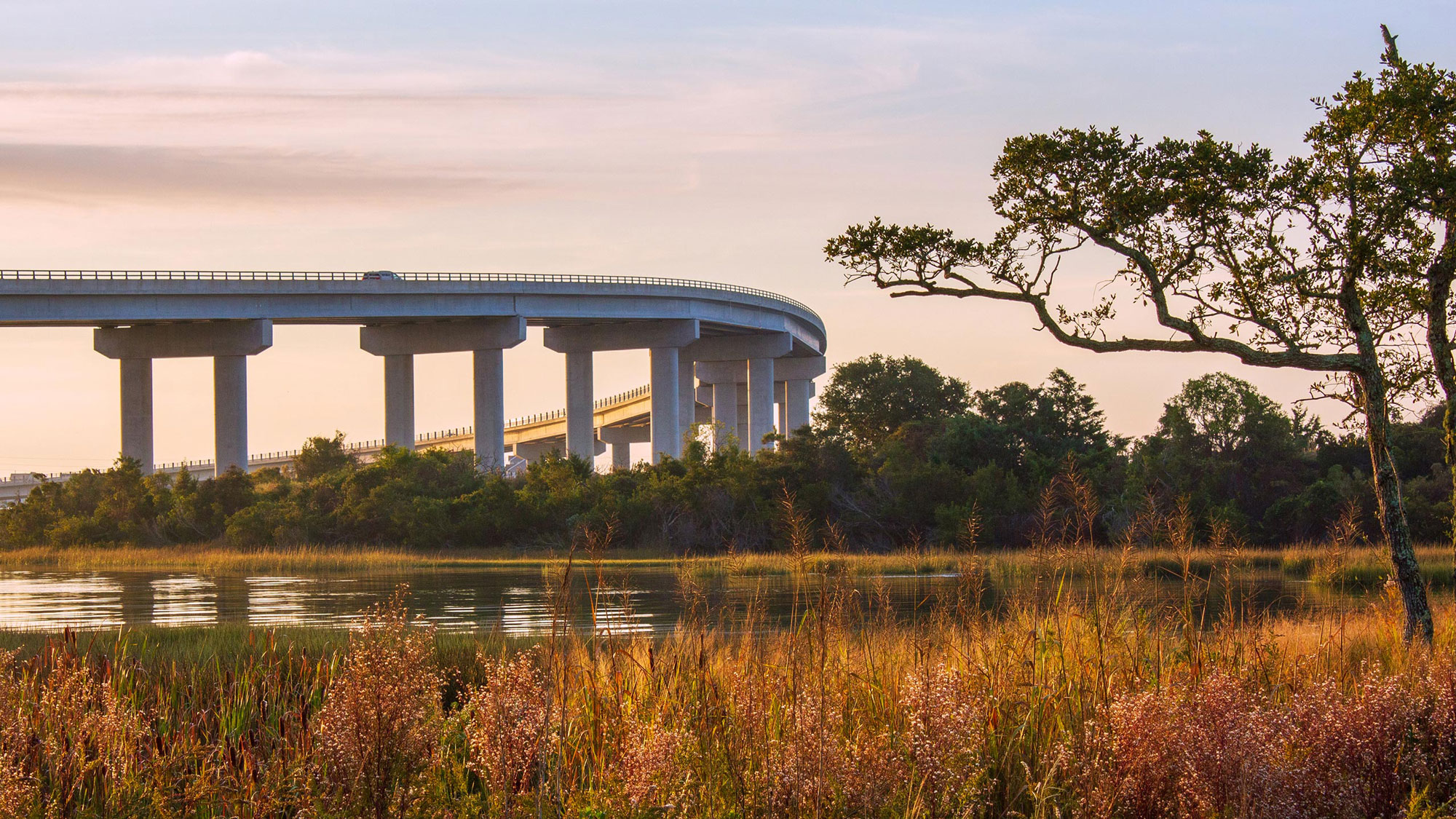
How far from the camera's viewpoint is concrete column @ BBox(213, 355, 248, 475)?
6638 centimetres

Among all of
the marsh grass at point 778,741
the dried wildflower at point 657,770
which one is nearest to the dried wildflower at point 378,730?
the marsh grass at point 778,741

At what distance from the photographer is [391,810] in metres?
5.37

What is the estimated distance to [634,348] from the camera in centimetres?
7656

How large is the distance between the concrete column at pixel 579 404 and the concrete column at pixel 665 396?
149 inches

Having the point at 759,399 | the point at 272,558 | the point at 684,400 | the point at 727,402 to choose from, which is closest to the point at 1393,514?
the point at 272,558

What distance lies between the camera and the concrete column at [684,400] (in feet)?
253

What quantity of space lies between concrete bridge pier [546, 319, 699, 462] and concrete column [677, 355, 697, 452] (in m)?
0.34

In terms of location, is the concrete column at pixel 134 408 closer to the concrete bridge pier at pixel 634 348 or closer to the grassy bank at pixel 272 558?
the grassy bank at pixel 272 558

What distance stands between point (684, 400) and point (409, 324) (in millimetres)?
18460

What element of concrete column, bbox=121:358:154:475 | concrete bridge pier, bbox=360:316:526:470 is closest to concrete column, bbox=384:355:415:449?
concrete bridge pier, bbox=360:316:526:470

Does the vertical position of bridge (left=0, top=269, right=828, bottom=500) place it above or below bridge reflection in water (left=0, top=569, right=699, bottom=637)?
above

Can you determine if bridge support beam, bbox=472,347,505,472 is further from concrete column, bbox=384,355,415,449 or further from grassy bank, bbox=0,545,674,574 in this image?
grassy bank, bbox=0,545,674,574

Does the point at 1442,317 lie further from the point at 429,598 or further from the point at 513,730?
the point at 429,598

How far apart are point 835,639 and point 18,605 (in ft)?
79.9
